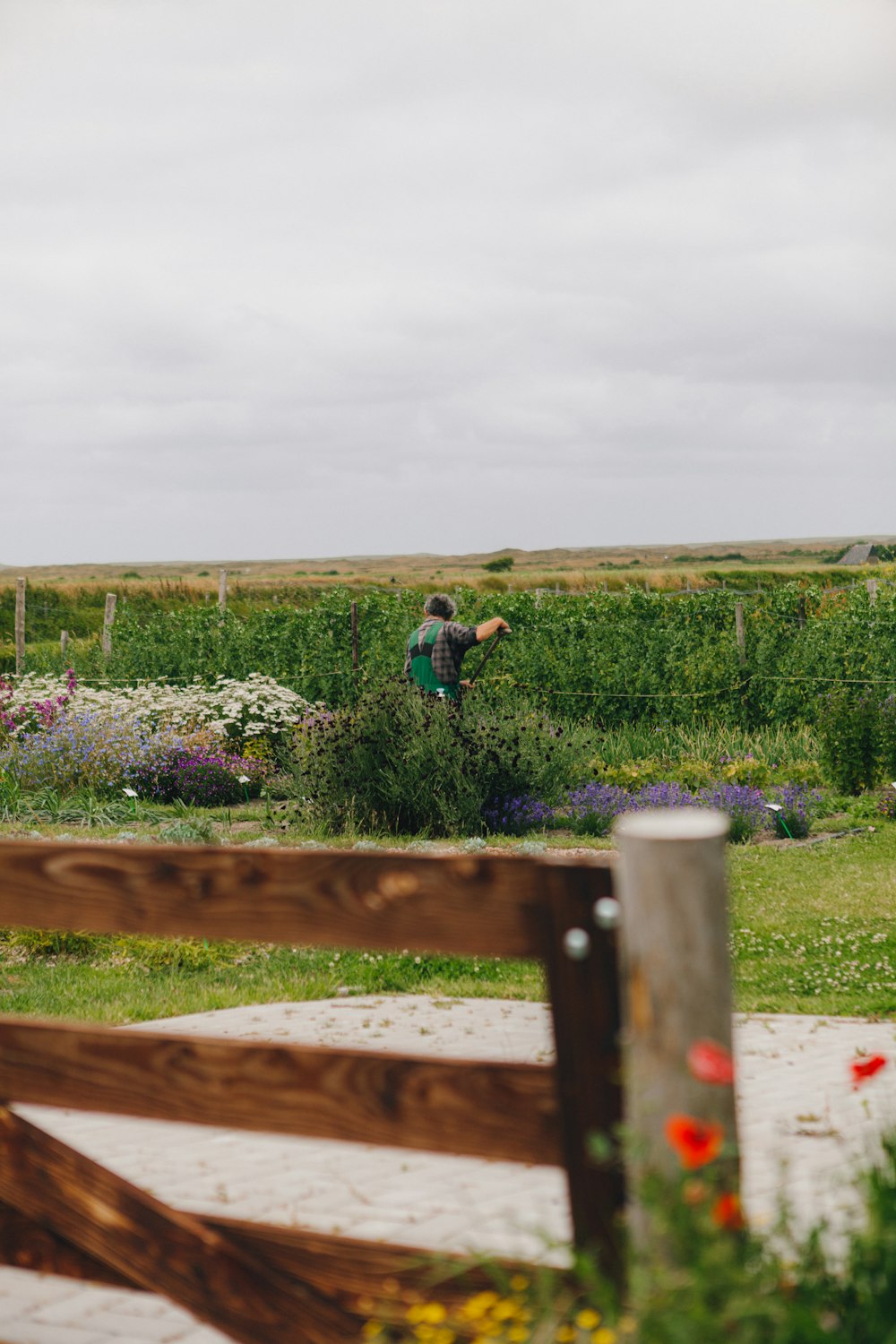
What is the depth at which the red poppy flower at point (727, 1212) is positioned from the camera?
1.96 meters

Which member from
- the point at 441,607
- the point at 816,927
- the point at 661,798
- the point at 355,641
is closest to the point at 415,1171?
the point at 816,927

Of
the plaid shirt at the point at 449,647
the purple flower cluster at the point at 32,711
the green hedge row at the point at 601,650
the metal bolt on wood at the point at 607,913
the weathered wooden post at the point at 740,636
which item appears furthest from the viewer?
the weathered wooden post at the point at 740,636

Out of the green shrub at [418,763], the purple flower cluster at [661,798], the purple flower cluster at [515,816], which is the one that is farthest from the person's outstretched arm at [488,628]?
the purple flower cluster at [661,798]

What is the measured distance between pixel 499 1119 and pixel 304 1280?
20.5 inches

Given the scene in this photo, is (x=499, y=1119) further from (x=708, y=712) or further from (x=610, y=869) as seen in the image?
(x=708, y=712)

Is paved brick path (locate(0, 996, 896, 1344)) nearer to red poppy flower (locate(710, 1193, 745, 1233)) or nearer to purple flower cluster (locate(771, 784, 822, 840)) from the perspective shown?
red poppy flower (locate(710, 1193, 745, 1233))

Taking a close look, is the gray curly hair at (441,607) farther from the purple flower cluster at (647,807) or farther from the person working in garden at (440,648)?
the purple flower cluster at (647,807)

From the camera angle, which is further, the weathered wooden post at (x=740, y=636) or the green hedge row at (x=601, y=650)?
the weathered wooden post at (x=740, y=636)

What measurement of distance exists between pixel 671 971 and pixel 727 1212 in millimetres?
368

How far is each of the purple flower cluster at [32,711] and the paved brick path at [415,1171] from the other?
9.69m

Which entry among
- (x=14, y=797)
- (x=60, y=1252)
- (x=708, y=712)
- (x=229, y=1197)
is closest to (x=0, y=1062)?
(x=60, y=1252)

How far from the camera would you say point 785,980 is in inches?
268

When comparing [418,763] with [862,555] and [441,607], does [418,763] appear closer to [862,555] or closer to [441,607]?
[441,607]

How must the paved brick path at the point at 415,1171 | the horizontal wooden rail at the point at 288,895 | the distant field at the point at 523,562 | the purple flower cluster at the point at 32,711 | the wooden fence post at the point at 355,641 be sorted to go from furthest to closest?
the distant field at the point at 523,562, the wooden fence post at the point at 355,641, the purple flower cluster at the point at 32,711, the paved brick path at the point at 415,1171, the horizontal wooden rail at the point at 288,895
